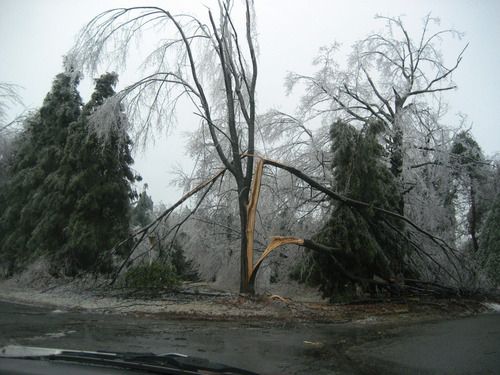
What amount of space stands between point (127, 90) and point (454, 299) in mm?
9702

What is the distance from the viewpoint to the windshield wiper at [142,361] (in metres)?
2.91

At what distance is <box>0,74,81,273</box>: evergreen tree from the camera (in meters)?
16.2

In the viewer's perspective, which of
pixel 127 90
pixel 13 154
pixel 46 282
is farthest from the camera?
pixel 13 154

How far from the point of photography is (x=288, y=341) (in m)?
5.83

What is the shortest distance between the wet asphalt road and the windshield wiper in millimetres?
1189

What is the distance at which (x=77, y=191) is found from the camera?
15.3 m

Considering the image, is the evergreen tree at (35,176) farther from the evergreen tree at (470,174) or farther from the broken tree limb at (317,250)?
the evergreen tree at (470,174)

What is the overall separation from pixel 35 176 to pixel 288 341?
48.1 ft

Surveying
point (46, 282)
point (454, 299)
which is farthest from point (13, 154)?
point (454, 299)

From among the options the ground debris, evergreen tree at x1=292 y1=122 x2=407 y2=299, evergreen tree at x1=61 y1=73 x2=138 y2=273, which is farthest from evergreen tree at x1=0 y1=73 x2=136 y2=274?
evergreen tree at x1=292 y1=122 x2=407 y2=299

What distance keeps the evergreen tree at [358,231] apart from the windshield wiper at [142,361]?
7057mm

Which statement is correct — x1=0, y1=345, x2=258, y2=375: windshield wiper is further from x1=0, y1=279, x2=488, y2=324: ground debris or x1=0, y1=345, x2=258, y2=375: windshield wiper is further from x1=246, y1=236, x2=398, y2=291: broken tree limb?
x1=246, y1=236, x2=398, y2=291: broken tree limb

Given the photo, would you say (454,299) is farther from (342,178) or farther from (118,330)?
(118,330)

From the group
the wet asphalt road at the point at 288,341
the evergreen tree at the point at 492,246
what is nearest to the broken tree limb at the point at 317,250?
the wet asphalt road at the point at 288,341
